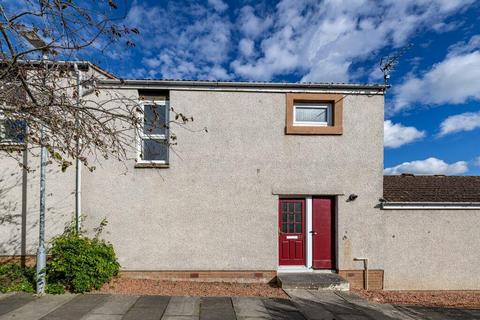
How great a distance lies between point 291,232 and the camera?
8445 mm

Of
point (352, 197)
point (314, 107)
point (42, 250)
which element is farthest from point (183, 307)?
point (314, 107)

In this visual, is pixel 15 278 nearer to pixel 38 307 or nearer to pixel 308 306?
pixel 38 307

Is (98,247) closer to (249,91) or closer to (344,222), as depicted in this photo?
(249,91)

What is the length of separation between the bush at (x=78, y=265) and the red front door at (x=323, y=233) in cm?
526

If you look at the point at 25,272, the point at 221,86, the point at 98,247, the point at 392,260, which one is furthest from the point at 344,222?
the point at 25,272

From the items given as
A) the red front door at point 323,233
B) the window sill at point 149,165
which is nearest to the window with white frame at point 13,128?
the window sill at point 149,165

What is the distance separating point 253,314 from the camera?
5809 mm

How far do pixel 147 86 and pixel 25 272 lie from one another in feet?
17.8

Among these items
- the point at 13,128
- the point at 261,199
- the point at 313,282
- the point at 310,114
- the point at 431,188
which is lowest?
the point at 313,282

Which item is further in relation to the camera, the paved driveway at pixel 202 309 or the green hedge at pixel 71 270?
the green hedge at pixel 71 270

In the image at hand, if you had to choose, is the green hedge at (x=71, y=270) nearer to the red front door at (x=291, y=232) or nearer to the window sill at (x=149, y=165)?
the window sill at (x=149, y=165)

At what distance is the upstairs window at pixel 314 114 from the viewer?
8305 millimetres

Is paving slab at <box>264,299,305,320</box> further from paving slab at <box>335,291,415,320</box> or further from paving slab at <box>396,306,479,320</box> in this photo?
paving slab at <box>396,306,479,320</box>

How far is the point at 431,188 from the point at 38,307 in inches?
430
